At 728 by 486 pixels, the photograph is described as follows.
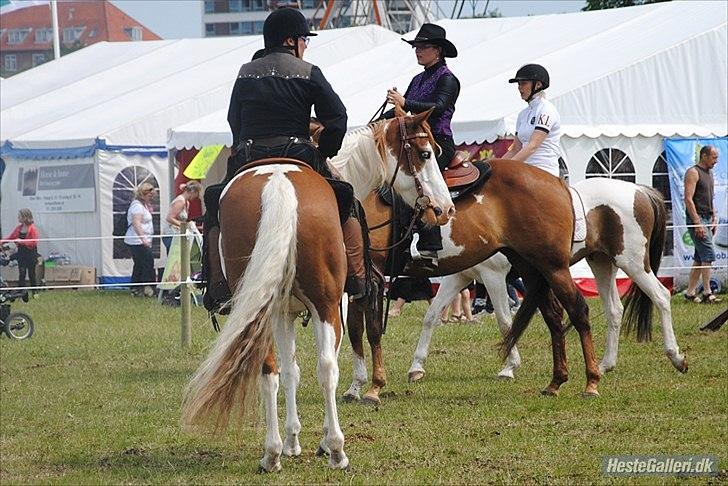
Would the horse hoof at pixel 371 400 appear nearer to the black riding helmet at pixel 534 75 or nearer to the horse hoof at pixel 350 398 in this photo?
the horse hoof at pixel 350 398

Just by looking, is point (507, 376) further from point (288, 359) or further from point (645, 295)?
point (288, 359)

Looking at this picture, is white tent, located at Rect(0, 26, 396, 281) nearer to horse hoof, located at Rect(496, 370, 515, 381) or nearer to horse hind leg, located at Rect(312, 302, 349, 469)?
horse hoof, located at Rect(496, 370, 515, 381)

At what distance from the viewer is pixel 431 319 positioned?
10719mm

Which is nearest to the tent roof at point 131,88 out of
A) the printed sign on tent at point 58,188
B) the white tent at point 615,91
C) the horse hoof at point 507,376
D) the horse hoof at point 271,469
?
the printed sign on tent at point 58,188

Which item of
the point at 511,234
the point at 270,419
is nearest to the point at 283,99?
the point at 270,419

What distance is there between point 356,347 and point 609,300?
2689 mm

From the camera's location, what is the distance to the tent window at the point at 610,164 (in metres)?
18.8

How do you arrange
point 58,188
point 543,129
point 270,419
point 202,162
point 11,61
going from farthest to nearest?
1. point 11,61
2. point 58,188
3. point 202,162
4. point 543,129
5. point 270,419

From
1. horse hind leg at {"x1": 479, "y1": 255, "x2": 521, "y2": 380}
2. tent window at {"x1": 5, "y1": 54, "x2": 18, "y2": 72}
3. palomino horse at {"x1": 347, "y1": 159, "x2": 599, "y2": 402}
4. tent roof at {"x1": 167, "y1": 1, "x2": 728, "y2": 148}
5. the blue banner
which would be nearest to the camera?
palomino horse at {"x1": 347, "y1": 159, "x2": 599, "y2": 402}

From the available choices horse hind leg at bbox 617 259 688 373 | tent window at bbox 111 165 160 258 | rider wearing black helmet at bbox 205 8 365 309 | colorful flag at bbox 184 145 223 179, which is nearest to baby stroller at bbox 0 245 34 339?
colorful flag at bbox 184 145 223 179

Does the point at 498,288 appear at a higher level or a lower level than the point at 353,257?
lower

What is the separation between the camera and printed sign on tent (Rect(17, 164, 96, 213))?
24.6 m

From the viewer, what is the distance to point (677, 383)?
986 cm

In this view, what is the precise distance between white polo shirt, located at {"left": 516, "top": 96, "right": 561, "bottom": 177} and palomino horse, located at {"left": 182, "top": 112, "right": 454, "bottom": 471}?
3.74 m
